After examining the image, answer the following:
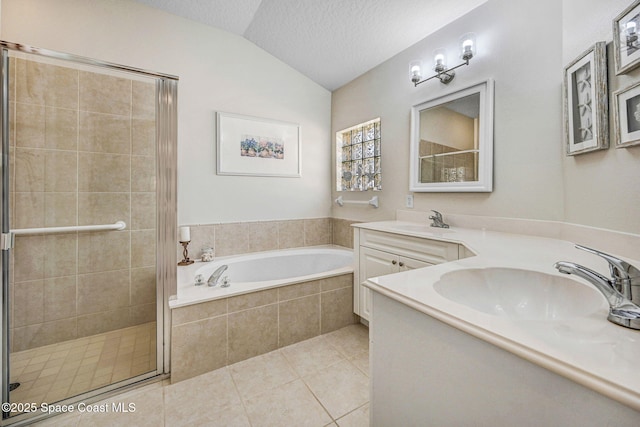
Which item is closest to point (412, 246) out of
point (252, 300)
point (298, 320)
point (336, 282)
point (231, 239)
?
point (336, 282)

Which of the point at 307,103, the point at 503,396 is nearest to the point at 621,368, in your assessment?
the point at 503,396

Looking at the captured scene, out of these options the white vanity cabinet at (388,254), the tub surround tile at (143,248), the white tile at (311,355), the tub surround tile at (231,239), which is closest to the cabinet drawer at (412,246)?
the white vanity cabinet at (388,254)

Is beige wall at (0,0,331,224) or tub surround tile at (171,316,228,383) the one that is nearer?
tub surround tile at (171,316,228,383)

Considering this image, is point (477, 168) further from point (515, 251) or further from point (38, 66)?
point (38, 66)

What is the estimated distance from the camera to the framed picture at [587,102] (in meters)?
1.04

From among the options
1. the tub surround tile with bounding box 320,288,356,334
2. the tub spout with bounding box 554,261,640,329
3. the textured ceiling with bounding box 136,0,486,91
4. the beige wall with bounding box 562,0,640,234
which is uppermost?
the textured ceiling with bounding box 136,0,486,91

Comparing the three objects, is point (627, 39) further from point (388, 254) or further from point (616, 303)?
point (388, 254)

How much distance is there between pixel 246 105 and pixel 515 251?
2.53 meters

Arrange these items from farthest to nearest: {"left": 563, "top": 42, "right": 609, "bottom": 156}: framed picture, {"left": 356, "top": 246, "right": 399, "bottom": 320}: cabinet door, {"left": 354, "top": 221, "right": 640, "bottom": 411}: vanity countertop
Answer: {"left": 356, "top": 246, "right": 399, "bottom": 320}: cabinet door → {"left": 563, "top": 42, "right": 609, "bottom": 156}: framed picture → {"left": 354, "top": 221, "right": 640, "bottom": 411}: vanity countertop

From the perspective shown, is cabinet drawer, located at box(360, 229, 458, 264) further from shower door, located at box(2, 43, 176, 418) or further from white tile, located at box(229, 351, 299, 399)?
shower door, located at box(2, 43, 176, 418)

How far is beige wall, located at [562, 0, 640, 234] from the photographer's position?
0.93 m

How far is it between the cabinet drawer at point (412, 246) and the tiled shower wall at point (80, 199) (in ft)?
5.09

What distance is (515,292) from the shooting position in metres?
0.84

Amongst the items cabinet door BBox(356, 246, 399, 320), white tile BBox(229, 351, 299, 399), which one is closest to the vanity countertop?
cabinet door BBox(356, 246, 399, 320)
